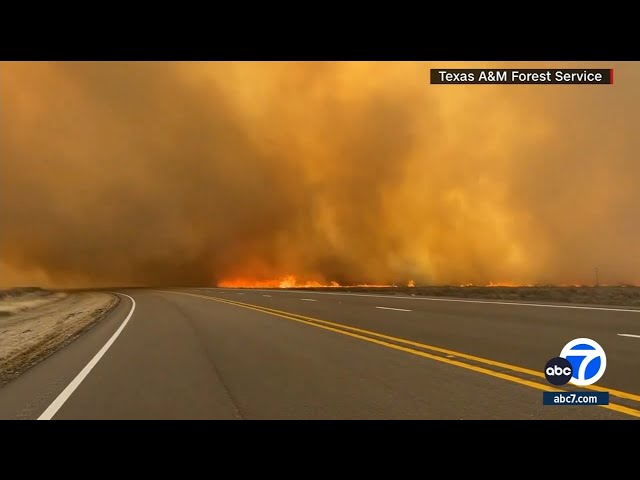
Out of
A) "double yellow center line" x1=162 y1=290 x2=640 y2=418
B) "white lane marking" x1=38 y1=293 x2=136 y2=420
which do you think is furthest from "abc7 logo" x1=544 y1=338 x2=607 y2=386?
"white lane marking" x1=38 y1=293 x2=136 y2=420

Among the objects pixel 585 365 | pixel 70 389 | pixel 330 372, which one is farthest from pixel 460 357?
pixel 70 389

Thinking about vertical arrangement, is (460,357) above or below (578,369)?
below

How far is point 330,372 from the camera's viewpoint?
24.0ft

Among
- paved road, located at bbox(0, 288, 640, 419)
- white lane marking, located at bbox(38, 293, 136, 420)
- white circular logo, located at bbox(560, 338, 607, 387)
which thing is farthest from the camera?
white circular logo, located at bbox(560, 338, 607, 387)

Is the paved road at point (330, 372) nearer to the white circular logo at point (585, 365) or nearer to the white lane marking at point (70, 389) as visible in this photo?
the white lane marking at point (70, 389)

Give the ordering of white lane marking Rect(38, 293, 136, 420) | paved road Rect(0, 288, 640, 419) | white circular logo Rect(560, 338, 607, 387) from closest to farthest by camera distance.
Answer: paved road Rect(0, 288, 640, 419)
white lane marking Rect(38, 293, 136, 420)
white circular logo Rect(560, 338, 607, 387)

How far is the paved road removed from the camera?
525 cm

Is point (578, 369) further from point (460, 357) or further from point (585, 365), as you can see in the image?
point (460, 357)

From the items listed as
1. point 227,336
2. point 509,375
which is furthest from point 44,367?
point 509,375

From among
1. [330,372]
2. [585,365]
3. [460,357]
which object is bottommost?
[460,357]

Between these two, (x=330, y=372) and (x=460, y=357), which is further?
(x=460, y=357)

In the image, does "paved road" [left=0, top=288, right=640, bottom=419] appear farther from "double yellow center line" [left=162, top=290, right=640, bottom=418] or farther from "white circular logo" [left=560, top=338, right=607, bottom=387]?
"white circular logo" [left=560, top=338, right=607, bottom=387]
